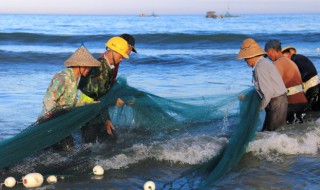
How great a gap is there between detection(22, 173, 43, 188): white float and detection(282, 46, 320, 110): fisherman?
16.1 feet

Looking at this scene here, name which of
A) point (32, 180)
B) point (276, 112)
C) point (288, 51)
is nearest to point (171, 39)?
point (288, 51)

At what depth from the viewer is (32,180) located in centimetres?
545

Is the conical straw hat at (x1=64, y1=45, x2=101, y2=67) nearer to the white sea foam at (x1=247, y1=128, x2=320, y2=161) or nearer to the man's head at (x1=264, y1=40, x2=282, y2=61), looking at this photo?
the white sea foam at (x1=247, y1=128, x2=320, y2=161)

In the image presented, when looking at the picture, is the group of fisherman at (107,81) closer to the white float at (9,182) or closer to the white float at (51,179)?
the white float at (51,179)

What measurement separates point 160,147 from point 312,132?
245cm

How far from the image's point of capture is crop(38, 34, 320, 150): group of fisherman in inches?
229

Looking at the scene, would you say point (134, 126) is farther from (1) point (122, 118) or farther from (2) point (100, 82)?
(2) point (100, 82)

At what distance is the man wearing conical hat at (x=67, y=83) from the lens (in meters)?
5.77

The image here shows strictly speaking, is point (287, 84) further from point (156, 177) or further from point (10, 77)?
point (10, 77)

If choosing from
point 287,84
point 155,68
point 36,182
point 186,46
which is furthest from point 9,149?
point 186,46

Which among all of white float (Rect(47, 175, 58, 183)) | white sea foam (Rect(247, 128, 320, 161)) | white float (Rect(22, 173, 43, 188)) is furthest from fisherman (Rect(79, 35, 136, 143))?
white sea foam (Rect(247, 128, 320, 161))

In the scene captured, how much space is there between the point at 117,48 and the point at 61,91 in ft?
2.97

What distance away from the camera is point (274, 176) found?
5969 millimetres

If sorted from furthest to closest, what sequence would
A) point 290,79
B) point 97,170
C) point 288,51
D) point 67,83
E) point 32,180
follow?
point 288,51 < point 290,79 < point 97,170 < point 67,83 < point 32,180
